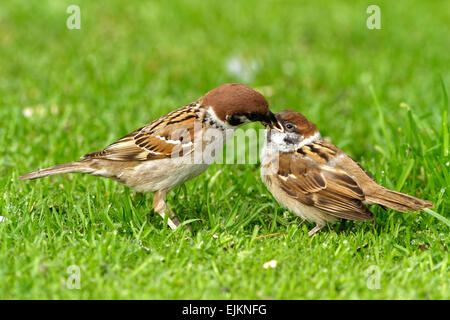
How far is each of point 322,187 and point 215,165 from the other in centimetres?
154

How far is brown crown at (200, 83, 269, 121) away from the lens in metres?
5.11

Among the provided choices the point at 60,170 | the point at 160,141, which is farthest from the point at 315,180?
the point at 60,170

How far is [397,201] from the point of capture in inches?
189

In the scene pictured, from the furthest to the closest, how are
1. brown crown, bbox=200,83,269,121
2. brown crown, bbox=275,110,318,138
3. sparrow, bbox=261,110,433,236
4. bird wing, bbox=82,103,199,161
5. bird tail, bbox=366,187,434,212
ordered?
brown crown, bbox=275,110,318,138
bird wing, bbox=82,103,199,161
brown crown, bbox=200,83,269,121
sparrow, bbox=261,110,433,236
bird tail, bbox=366,187,434,212

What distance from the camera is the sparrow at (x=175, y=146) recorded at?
514 centimetres

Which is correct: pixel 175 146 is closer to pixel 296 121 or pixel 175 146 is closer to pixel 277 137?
pixel 277 137

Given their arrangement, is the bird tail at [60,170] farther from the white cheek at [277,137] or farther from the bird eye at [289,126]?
the bird eye at [289,126]

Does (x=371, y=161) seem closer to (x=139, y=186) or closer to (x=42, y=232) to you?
(x=139, y=186)

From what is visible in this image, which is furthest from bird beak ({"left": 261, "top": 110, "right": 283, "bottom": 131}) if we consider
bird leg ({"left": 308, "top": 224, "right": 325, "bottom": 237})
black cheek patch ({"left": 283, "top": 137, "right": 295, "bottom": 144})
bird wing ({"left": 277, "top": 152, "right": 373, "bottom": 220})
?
bird leg ({"left": 308, "top": 224, "right": 325, "bottom": 237})

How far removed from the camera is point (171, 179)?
17.0 ft

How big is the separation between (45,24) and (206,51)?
2966mm

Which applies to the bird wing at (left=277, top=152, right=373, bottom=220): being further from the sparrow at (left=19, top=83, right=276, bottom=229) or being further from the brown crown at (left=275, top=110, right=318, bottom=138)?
the sparrow at (left=19, top=83, right=276, bottom=229)

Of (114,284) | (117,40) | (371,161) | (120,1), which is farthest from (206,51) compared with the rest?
(114,284)

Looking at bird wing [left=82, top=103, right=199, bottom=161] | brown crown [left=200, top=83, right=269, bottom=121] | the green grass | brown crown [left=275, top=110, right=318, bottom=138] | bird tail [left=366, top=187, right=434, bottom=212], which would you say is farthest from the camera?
brown crown [left=275, top=110, right=318, bottom=138]
